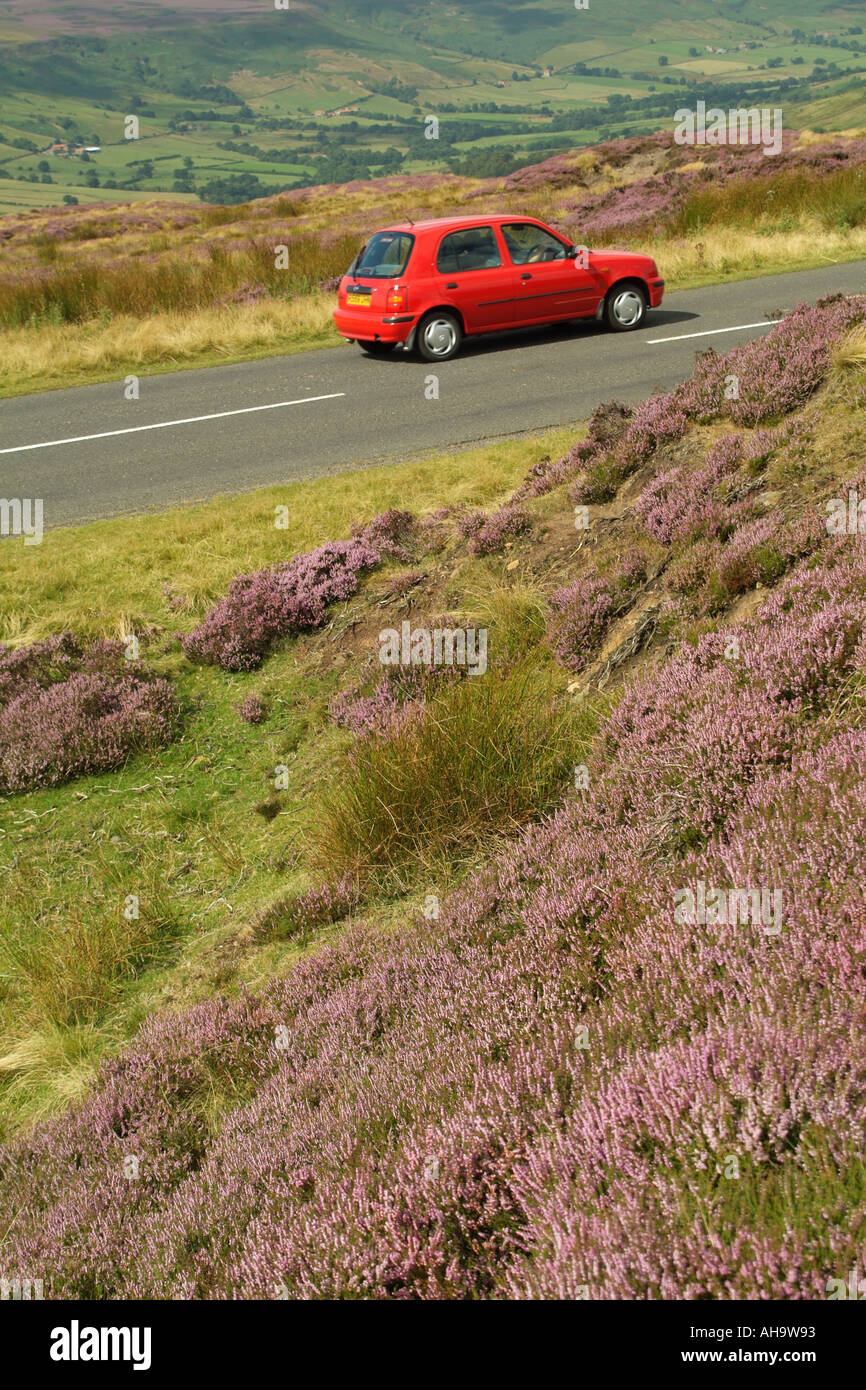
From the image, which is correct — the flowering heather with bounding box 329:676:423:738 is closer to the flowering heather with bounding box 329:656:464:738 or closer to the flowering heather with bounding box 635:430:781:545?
the flowering heather with bounding box 329:656:464:738

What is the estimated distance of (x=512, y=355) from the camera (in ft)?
49.1

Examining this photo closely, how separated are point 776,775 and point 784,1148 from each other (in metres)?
1.65

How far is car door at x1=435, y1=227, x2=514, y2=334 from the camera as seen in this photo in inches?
561

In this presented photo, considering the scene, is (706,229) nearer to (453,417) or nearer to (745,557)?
(453,417)

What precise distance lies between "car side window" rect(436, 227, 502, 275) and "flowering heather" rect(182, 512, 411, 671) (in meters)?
7.75

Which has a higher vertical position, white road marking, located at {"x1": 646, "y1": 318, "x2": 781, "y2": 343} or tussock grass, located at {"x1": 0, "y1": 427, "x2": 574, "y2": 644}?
white road marking, located at {"x1": 646, "y1": 318, "x2": 781, "y2": 343}

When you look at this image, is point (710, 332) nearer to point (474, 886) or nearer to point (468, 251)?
point (468, 251)

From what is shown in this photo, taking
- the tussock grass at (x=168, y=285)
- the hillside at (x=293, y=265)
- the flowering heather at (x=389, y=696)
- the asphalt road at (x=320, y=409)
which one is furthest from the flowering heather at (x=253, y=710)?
the tussock grass at (x=168, y=285)

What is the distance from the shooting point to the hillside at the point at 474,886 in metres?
2.20

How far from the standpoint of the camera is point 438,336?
1479cm

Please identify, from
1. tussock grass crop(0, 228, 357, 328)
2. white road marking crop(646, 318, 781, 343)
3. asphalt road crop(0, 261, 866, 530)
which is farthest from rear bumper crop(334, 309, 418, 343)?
tussock grass crop(0, 228, 357, 328)

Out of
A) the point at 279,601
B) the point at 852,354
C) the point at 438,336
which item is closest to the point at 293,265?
the point at 438,336
